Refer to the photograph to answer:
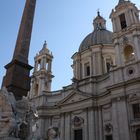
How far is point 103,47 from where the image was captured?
30.6 m

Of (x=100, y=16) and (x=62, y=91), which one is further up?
(x=100, y=16)

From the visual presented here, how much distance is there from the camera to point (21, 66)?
11422mm

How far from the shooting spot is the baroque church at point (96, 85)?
19781mm

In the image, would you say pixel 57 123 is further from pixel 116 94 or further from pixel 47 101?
pixel 116 94

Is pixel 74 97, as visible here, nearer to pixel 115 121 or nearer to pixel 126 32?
pixel 115 121

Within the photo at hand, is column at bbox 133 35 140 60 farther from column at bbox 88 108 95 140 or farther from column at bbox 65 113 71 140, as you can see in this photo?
column at bbox 65 113 71 140

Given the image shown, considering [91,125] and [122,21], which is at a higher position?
[122,21]

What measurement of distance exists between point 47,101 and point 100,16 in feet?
59.1

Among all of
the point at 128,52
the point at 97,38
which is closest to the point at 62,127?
the point at 128,52

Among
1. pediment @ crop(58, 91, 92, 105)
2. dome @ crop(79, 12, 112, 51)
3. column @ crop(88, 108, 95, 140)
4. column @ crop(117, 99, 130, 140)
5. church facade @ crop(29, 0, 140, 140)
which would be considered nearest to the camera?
column @ crop(117, 99, 130, 140)

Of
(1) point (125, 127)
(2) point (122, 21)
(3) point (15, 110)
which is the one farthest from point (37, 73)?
(3) point (15, 110)

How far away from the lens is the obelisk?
424 inches

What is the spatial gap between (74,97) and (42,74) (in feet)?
24.5

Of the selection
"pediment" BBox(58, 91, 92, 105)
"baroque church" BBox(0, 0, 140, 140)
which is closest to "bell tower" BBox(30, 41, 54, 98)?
"baroque church" BBox(0, 0, 140, 140)
